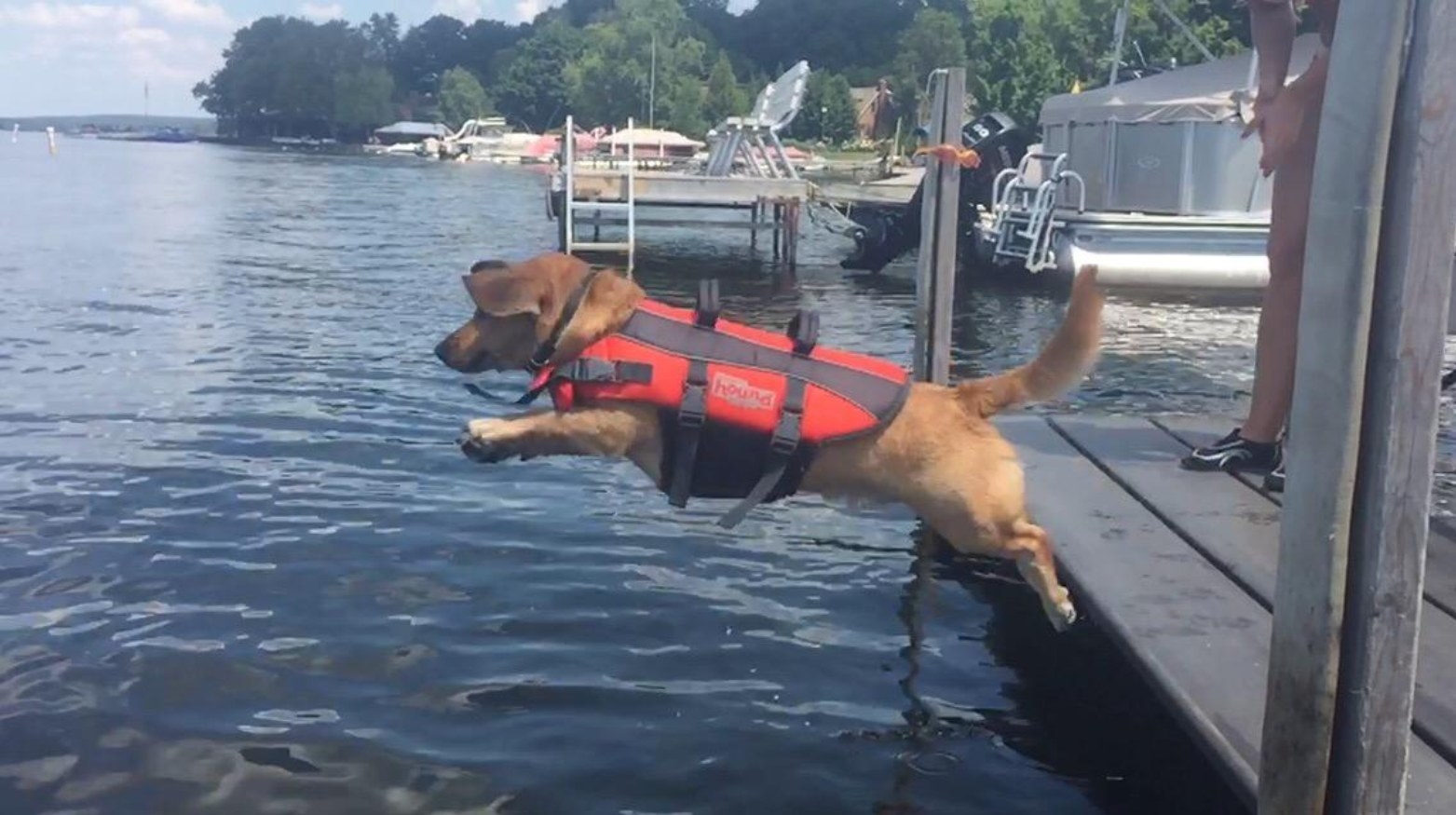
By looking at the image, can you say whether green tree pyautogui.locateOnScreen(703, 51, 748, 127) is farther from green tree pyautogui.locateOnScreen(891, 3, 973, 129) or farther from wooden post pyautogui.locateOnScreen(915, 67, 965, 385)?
wooden post pyautogui.locateOnScreen(915, 67, 965, 385)

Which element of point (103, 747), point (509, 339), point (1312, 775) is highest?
point (509, 339)

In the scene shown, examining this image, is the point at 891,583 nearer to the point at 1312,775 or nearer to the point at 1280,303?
the point at 1280,303

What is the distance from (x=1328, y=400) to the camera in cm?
318

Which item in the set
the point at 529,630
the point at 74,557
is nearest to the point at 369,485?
the point at 74,557

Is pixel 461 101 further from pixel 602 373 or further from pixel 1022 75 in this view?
A: pixel 602 373

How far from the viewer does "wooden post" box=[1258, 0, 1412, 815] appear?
10.0 feet

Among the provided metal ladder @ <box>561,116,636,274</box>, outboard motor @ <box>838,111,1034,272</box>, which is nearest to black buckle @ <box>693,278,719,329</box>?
metal ladder @ <box>561,116,636,274</box>

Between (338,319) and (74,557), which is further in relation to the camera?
(338,319)

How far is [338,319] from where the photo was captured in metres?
16.2

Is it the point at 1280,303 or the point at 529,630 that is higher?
the point at 1280,303

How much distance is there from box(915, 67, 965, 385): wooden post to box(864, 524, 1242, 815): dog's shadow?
1647 mm

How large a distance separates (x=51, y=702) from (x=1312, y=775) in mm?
4423

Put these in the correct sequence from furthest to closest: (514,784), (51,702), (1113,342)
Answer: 1. (1113,342)
2. (51,702)
3. (514,784)

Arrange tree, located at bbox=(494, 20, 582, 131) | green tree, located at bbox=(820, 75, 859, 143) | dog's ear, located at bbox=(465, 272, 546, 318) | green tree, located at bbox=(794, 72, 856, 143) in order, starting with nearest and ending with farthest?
dog's ear, located at bbox=(465, 272, 546, 318) < green tree, located at bbox=(820, 75, 859, 143) < green tree, located at bbox=(794, 72, 856, 143) < tree, located at bbox=(494, 20, 582, 131)
